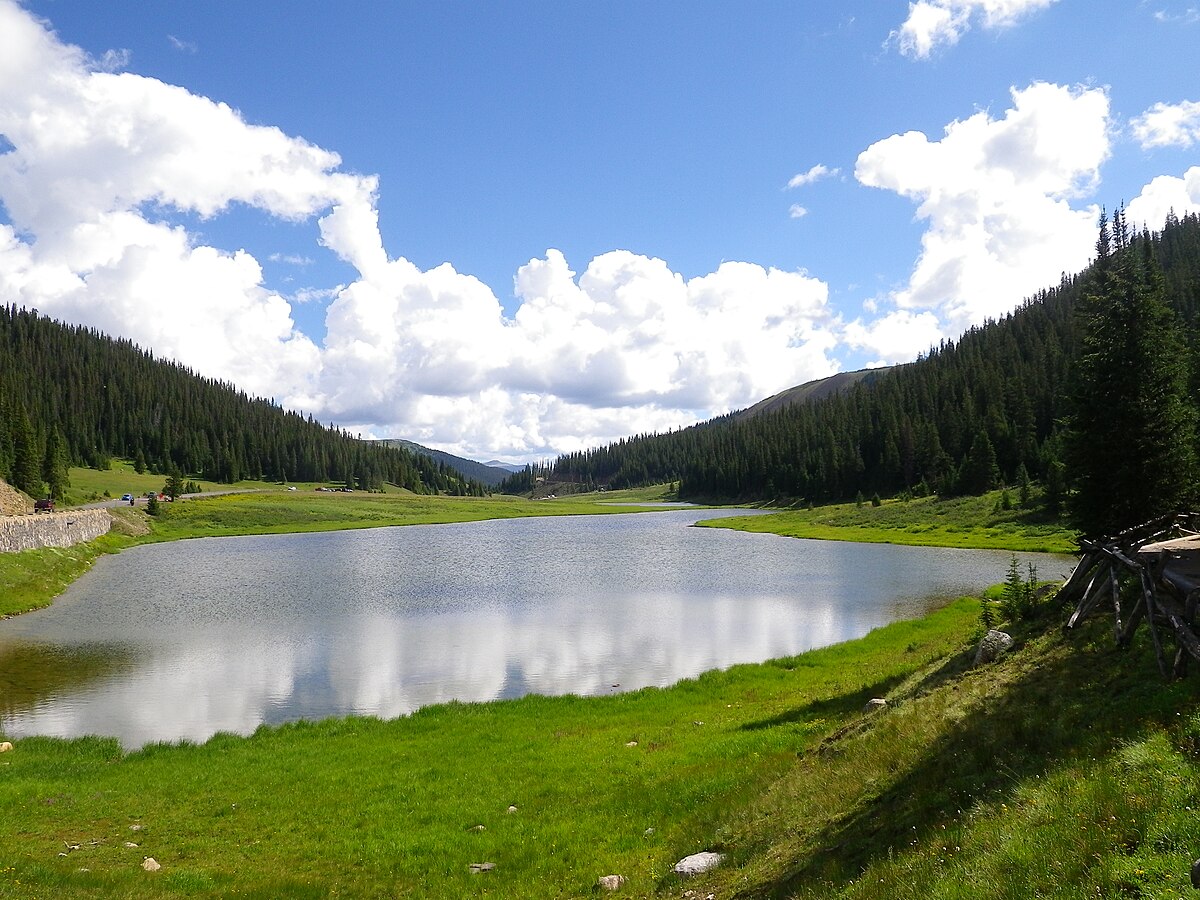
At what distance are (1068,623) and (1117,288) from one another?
22.2 m

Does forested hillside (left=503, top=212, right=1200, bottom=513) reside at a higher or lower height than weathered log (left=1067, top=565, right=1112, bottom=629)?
higher

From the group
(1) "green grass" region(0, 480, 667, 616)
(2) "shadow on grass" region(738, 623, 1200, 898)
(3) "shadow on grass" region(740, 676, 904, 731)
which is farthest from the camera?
(1) "green grass" region(0, 480, 667, 616)

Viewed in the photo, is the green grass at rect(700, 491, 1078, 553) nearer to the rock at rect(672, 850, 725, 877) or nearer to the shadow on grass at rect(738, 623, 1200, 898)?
the shadow on grass at rect(738, 623, 1200, 898)

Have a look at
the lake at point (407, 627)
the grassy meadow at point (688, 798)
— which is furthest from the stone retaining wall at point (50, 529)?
the grassy meadow at point (688, 798)

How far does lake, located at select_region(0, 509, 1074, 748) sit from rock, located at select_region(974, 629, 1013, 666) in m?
14.3

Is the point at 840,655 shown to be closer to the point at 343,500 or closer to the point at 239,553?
the point at 239,553

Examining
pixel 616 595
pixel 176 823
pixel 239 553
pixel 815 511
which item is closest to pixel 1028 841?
pixel 176 823

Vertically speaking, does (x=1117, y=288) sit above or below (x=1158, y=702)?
above

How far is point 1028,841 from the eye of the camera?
829 cm

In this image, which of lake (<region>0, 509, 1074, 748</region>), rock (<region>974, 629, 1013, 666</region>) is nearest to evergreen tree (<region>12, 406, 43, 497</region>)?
lake (<region>0, 509, 1074, 748</region>)

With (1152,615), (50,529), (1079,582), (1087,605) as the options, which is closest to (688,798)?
(1152,615)

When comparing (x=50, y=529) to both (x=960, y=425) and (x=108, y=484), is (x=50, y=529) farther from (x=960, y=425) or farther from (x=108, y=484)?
(x=960, y=425)

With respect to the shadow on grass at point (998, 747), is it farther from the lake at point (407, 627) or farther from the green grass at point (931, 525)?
the green grass at point (931, 525)

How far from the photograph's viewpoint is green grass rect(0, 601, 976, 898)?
13.1 meters
